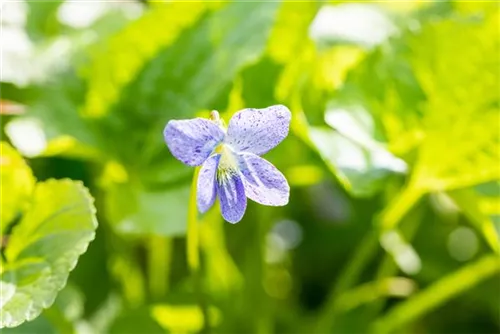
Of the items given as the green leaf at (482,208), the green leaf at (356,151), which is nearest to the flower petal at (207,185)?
the green leaf at (356,151)

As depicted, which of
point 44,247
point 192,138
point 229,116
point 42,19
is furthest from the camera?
point 42,19

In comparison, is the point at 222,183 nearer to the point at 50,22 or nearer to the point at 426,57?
the point at 426,57

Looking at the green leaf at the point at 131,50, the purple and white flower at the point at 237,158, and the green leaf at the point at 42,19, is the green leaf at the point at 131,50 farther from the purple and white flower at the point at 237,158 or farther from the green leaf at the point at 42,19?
the purple and white flower at the point at 237,158

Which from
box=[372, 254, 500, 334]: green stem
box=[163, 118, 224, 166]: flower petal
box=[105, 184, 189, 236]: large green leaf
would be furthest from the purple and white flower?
box=[372, 254, 500, 334]: green stem

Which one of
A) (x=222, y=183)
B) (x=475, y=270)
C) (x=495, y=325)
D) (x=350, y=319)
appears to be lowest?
(x=495, y=325)

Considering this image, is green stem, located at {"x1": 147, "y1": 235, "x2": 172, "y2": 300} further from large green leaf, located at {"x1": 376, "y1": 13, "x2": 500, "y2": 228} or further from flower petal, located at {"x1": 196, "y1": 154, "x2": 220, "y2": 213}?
flower petal, located at {"x1": 196, "y1": 154, "x2": 220, "y2": 213}

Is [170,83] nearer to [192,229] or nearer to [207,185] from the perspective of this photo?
[192,229]

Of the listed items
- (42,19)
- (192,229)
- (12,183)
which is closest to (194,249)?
(192,229)

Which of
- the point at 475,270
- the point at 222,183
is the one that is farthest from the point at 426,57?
the point at 222,183
